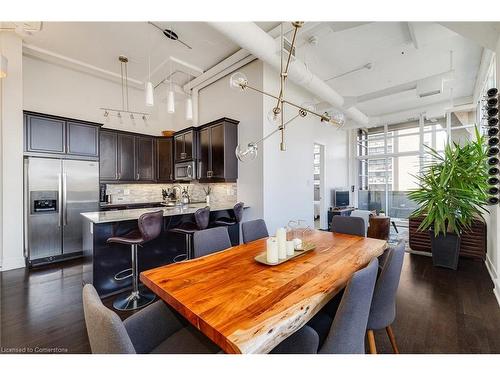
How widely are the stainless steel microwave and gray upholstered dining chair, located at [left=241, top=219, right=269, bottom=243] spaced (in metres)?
2.44

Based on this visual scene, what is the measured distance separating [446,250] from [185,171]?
4.76 m

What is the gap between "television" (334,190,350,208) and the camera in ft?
21.6

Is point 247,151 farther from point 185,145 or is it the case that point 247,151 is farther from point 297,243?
point 185,145

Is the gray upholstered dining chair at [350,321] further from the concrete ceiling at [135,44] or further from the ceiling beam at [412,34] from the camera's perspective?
the ceiling beam at [412,34]

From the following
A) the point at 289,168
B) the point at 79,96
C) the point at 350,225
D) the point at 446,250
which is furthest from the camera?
the point at 79,96

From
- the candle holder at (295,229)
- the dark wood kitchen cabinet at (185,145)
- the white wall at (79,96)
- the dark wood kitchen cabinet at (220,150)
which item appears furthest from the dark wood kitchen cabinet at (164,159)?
the candle holder at (295,229)

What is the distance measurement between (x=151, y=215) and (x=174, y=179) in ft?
9.92

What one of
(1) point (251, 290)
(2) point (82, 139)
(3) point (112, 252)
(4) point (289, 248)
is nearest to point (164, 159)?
(2) point (82, 139)

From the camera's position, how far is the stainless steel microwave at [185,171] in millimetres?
4602

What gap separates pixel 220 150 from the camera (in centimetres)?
412

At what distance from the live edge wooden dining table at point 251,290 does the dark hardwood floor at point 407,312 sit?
0.81m

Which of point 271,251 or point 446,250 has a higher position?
point 271,251
